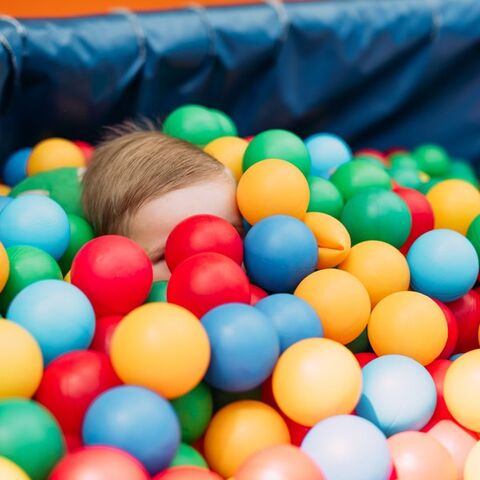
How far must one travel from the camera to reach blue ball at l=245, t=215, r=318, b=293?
2.99 feet

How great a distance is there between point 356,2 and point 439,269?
0.75 meters

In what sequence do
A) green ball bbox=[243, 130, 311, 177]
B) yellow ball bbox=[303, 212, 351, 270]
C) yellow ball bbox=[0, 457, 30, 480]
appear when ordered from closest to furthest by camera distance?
1. yellow ball bbox=[0, 457, 30, 480]
2. yellow ball bbox=[303, 212, 351, 270]
3. green ball bbox=[243, 130, 311, 177]

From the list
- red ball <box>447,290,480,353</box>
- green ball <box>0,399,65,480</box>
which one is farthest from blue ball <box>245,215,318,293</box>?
green ball <box>0,399,65,480</box>

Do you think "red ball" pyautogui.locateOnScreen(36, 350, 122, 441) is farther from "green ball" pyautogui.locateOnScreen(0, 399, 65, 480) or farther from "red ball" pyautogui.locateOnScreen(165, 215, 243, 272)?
"red ball" pyautogui.locateOnScreen(165, 215, 243, 272)

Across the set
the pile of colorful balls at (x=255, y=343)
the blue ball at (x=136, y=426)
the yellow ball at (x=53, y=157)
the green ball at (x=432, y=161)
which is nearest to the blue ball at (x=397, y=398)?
the pile of colorful balls at (x=255, y=343)

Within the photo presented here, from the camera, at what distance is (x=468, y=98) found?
1.66 metres

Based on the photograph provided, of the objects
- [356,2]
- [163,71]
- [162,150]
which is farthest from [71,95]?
[356,2]

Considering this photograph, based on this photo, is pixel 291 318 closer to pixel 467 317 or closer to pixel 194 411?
pixel 194 411

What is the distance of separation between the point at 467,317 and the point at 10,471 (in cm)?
61

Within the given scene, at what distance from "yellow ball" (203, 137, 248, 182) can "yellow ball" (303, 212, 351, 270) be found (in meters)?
0.19

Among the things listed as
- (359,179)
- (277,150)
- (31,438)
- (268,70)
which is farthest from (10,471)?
(268,70)

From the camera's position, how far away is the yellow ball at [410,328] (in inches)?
34.9

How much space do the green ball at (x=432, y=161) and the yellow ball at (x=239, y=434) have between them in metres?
0.95

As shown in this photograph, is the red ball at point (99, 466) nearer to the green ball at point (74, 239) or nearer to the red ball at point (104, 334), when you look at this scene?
the red ball at point (104, 334)
